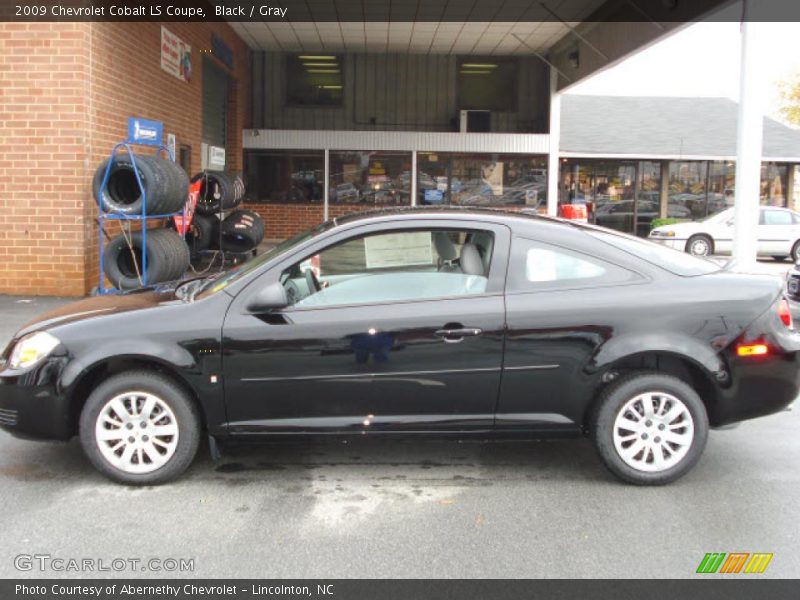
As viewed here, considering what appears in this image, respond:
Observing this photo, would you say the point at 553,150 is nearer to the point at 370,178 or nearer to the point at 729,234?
the point at 370,178

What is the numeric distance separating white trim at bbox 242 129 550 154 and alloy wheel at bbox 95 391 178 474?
18138 mm

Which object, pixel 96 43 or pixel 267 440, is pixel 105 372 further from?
pixel 96 43

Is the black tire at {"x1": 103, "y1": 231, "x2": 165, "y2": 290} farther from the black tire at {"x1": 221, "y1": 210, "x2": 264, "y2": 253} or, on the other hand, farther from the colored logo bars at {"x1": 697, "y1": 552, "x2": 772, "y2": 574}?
the colored logo bars at {"x1": 697, "y1": 552, "x2": 772, "y2": 574}

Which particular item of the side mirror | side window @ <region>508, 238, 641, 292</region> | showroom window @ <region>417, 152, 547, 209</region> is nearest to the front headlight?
the side mirror

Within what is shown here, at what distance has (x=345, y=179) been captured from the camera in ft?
72.8

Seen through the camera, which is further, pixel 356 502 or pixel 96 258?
pixel 96 258

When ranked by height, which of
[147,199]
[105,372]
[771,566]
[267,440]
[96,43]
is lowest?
[771,566]

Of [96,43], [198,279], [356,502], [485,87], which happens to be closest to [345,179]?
[485,87]

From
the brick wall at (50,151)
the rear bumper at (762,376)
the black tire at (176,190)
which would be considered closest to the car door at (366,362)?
the rear bumper at (762,376)

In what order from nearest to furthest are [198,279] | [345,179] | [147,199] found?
[198,279], [147,199], [345,179]

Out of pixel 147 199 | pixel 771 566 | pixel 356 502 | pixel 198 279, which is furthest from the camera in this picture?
pixel 147 199

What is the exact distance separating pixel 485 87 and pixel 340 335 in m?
19.9

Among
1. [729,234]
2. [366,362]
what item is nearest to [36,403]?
Answer: [366,362]

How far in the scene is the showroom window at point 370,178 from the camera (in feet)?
72.7
